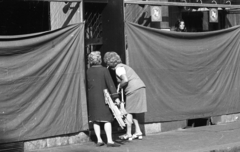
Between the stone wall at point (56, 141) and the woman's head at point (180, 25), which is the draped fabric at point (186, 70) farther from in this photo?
the stone wall at point (56, 141)

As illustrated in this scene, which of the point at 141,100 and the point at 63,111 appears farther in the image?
the point at 141,100

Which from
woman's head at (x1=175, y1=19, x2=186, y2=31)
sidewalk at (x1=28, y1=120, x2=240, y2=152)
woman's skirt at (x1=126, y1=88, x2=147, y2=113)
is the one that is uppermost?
woman's head at (x1=175, y1=19, x2=186, y2=31)

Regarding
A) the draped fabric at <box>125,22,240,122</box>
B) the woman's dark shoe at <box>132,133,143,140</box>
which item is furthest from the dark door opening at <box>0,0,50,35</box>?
A: the woman's dark shoe at <box>132,133,143,140</box>

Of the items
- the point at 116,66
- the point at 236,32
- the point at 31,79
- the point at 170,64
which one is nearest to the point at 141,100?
the point at 116,66

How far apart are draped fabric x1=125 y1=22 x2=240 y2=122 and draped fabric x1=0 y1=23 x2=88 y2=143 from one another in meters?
1.56

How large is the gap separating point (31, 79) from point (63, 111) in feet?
3.04

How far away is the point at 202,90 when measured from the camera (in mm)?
12023

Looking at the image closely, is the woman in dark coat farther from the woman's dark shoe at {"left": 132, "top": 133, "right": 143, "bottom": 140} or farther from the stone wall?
the woman's dark shoe at {"left": 132, "top": 133, "right": 143, "bottom": 140}

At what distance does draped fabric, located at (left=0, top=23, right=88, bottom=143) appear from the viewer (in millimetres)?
8742

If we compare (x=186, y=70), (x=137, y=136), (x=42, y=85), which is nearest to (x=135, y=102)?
(x=137, y=136)

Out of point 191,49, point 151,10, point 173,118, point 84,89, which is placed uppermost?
point 151,10

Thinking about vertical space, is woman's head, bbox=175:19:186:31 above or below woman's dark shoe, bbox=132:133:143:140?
above

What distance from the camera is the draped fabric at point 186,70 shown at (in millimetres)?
10938

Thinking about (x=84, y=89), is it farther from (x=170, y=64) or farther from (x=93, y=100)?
(x=170, y=64)
